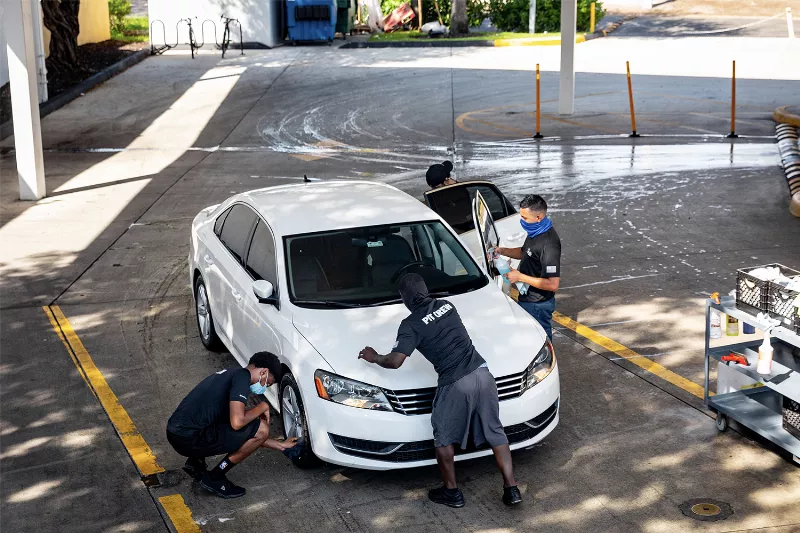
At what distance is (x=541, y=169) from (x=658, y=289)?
6455 millimetres

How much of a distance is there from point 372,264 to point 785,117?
1424cm

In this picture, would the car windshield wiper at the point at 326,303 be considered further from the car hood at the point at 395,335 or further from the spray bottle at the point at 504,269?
the spray bottle at the point at 504,269

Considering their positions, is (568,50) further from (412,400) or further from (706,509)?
(706,509)

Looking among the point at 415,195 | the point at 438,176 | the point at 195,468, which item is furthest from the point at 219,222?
the point at 415,195

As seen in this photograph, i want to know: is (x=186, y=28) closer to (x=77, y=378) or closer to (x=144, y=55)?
(x=144, y=55)

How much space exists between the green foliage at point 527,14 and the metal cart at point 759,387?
2836 centimetres

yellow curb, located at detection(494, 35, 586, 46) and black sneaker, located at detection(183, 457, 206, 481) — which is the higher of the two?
yellow curb, located at detection(494, 35, 586, 46)

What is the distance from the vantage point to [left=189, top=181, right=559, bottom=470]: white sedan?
6.59 meters

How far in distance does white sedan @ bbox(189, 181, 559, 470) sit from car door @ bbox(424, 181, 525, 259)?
89cm

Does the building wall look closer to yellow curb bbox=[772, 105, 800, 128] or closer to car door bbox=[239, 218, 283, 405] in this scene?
yellow curb bbox=[772, 105, 800, 128]

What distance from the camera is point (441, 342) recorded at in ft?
21.0

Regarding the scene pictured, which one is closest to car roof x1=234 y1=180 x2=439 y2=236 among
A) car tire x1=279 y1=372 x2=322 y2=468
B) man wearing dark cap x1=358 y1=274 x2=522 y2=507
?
car tire x1=279 y1=372 x2=322 y2=468

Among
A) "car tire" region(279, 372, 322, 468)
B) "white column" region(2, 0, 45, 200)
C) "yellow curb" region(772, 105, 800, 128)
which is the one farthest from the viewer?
"yellow curb" region(772, 105, 800, 128)

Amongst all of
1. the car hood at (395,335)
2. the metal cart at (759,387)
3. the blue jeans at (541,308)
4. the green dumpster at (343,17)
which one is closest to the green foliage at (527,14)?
the green dumpster at (343,17)
